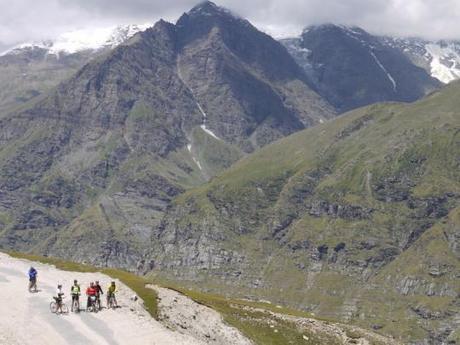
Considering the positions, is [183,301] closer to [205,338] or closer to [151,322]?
[205,338]

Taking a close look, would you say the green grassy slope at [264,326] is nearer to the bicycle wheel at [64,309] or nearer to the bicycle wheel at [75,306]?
the bicycle wheel at [75,306]

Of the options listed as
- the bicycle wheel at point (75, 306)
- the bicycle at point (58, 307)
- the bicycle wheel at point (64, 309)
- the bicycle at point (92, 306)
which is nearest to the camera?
the bicycle at point (58, 307)

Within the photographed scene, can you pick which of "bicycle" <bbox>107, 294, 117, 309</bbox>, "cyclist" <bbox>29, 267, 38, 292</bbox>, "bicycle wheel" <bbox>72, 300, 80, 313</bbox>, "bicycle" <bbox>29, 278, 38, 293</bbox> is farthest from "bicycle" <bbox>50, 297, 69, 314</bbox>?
"bicycle" <bbox>29, 278, 38, 293</bbox>

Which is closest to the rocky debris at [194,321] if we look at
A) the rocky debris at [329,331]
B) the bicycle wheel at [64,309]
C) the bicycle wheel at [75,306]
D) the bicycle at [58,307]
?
the bicycle wheel at [75,306]

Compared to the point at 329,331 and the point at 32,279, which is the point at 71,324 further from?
the point at 329,331

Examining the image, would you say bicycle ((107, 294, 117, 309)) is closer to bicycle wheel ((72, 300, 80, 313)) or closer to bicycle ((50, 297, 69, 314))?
bicycle wheel ((72, 300, 80, 313))

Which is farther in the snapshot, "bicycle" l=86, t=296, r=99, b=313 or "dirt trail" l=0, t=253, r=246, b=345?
"bicycle" l=86, t=296, r=99, b=313

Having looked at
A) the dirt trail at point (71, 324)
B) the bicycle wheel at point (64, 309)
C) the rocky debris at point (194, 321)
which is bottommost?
the rocky debris at point (194, 321)

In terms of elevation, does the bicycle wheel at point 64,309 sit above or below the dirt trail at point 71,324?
above

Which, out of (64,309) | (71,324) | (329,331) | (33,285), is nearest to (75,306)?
(64,309)

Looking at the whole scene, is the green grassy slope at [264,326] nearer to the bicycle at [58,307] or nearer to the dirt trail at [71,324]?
the dirt trail at [71,324]

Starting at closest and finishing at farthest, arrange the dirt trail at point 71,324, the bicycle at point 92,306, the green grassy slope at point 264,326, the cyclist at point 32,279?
1. the dirt trail at point 71,324
2. the bicycle at point 92,306
3. the cyclist at point 32,279
4. the green grassy slope at point 264,326

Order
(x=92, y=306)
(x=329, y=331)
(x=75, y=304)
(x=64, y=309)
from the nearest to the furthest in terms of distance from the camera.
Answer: (x=64, y=309), (x=75, y=304), (x=92, y=306), (x=329, y=331)

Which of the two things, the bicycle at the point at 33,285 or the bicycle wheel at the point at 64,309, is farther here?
the bicycle at the point at 33,285
